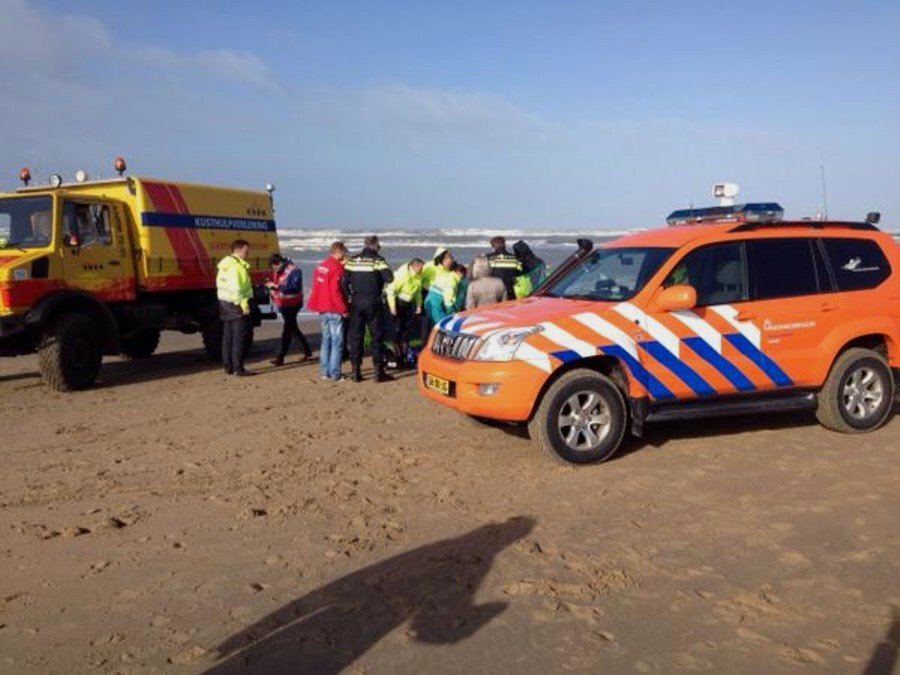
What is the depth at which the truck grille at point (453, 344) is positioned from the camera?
20.4 feet

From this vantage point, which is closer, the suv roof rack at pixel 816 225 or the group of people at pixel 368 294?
the suv roof rack at pixel 816 225

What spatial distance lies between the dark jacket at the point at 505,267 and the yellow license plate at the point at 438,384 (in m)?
4.60

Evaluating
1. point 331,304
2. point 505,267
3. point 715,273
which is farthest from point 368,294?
point 715,273

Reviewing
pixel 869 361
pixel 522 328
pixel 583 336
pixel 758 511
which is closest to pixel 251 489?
pixel 522 328

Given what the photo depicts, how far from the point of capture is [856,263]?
23.0 ft

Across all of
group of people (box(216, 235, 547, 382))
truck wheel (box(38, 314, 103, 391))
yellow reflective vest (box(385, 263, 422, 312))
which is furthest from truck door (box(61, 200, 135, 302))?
yellow reflective vest (box(385, 263, 422, 312))

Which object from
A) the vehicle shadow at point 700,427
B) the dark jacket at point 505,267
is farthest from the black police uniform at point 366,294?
the vehicle shadow at point 700,427

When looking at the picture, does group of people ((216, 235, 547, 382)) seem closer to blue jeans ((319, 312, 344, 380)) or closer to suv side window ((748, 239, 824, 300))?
blue jeans ((319, 312, 344, 380))

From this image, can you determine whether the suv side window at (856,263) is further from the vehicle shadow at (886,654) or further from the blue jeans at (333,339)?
the blue jeans at (333,339)

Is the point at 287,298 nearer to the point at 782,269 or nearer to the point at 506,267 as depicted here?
the point at 506,267

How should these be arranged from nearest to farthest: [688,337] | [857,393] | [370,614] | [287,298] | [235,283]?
[370,614] < [688,337] < [857,393] < [235,283] < [287,298]

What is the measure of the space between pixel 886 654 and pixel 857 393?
408 cm

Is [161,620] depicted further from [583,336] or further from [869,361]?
[869,361]

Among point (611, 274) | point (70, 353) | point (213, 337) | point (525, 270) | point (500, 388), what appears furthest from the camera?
point (213, 337)
